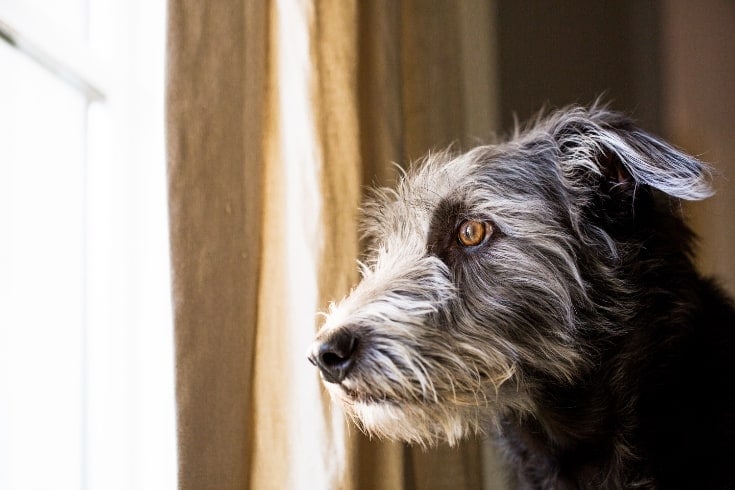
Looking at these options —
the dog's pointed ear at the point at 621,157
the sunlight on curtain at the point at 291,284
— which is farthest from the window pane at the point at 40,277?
the dog's pointed ear at the point at 621,157

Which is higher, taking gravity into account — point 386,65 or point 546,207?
point 386,65

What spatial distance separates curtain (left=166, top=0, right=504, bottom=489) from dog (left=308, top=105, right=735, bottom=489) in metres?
0.23

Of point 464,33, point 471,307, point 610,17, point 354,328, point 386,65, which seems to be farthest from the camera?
point 610,17

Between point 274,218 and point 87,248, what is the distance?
436 millimetres

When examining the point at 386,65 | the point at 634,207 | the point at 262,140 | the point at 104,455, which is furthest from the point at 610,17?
the point at 104,455

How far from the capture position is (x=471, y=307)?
1340 mm

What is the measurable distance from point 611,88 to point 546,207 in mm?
1557

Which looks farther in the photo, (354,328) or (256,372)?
(256,372)

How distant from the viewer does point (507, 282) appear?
1354mm

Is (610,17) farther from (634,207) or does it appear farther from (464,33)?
(634,207)

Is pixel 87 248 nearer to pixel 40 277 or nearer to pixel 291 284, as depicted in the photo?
pixel 40 277

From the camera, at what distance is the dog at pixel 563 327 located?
125cm

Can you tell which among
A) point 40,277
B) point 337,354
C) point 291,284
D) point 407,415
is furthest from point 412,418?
point 40,277

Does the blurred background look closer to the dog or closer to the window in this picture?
the window
